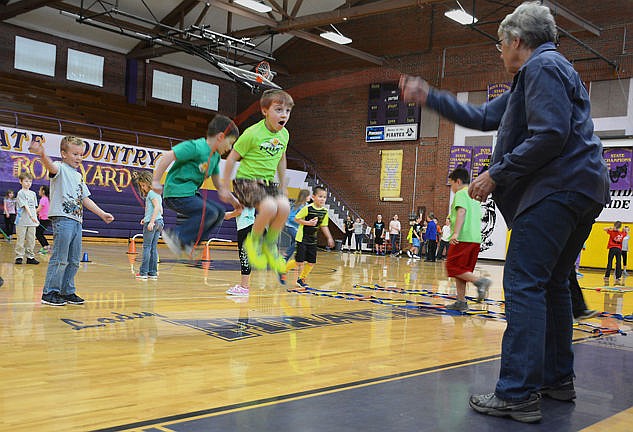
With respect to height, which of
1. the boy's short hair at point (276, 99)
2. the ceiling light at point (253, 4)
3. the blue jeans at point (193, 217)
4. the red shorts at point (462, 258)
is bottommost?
the red shorts at point (462, 258)

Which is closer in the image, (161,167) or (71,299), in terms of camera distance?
(161,167)

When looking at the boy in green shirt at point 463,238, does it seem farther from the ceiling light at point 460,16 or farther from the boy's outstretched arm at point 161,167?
the ceiling light at point 460,16

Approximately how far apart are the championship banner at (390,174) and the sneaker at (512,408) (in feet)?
69.4

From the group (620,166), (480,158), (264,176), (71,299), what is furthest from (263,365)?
(480,158)

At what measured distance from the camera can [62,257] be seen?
5.66 metres

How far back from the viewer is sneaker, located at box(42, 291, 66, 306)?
18.2 feet

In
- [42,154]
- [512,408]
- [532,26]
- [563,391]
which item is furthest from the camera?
[42,154]

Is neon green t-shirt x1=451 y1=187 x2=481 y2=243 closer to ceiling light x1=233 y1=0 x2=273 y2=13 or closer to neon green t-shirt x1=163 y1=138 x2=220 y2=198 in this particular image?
neon green t-shirt x1=163 y1=138 x2=220 y2=198

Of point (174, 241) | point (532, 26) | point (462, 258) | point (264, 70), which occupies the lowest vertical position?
point (462, 258)

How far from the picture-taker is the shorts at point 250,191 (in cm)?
455

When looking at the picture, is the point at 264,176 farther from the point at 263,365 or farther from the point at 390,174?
the point at 390,174

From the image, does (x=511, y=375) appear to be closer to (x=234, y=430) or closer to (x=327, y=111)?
(x=234, y=430)

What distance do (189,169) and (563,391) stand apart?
119 inches

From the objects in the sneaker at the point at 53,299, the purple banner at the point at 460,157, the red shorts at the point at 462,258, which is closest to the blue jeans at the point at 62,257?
the sneaker at the point at 53,299
